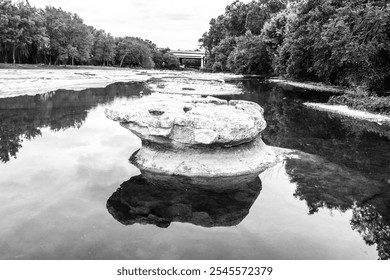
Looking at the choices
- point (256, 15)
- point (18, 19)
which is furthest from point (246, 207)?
point (256, 15)

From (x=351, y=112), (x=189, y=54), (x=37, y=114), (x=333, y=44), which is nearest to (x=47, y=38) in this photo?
(x=37, y=114)

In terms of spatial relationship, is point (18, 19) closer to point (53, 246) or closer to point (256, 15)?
point (256, 15)

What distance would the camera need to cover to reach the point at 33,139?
14125 mm

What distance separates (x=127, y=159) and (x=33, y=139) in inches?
196

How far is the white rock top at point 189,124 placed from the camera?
9.69 meters

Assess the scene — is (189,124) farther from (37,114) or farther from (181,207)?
(37,114)

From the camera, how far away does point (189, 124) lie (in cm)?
971

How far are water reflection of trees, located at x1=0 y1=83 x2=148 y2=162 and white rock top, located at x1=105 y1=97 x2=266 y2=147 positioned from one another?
4509mm

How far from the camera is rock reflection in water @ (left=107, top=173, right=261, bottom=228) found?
7574 mm

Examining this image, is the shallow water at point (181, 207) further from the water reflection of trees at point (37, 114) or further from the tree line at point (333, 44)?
the tree line at point (333, 44)

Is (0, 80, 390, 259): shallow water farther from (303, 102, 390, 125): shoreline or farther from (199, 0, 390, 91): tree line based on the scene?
(199, 0, 390, 91): tree line

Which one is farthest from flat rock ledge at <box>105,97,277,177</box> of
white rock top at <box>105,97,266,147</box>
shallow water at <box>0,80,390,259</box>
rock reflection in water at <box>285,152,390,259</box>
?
rock reflection in water at <box>285,152,390,259</box>

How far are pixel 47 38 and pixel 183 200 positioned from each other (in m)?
68.3

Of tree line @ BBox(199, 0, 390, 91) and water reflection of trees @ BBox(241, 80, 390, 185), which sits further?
tree line @ BBox(199, 0, 390, 91)
